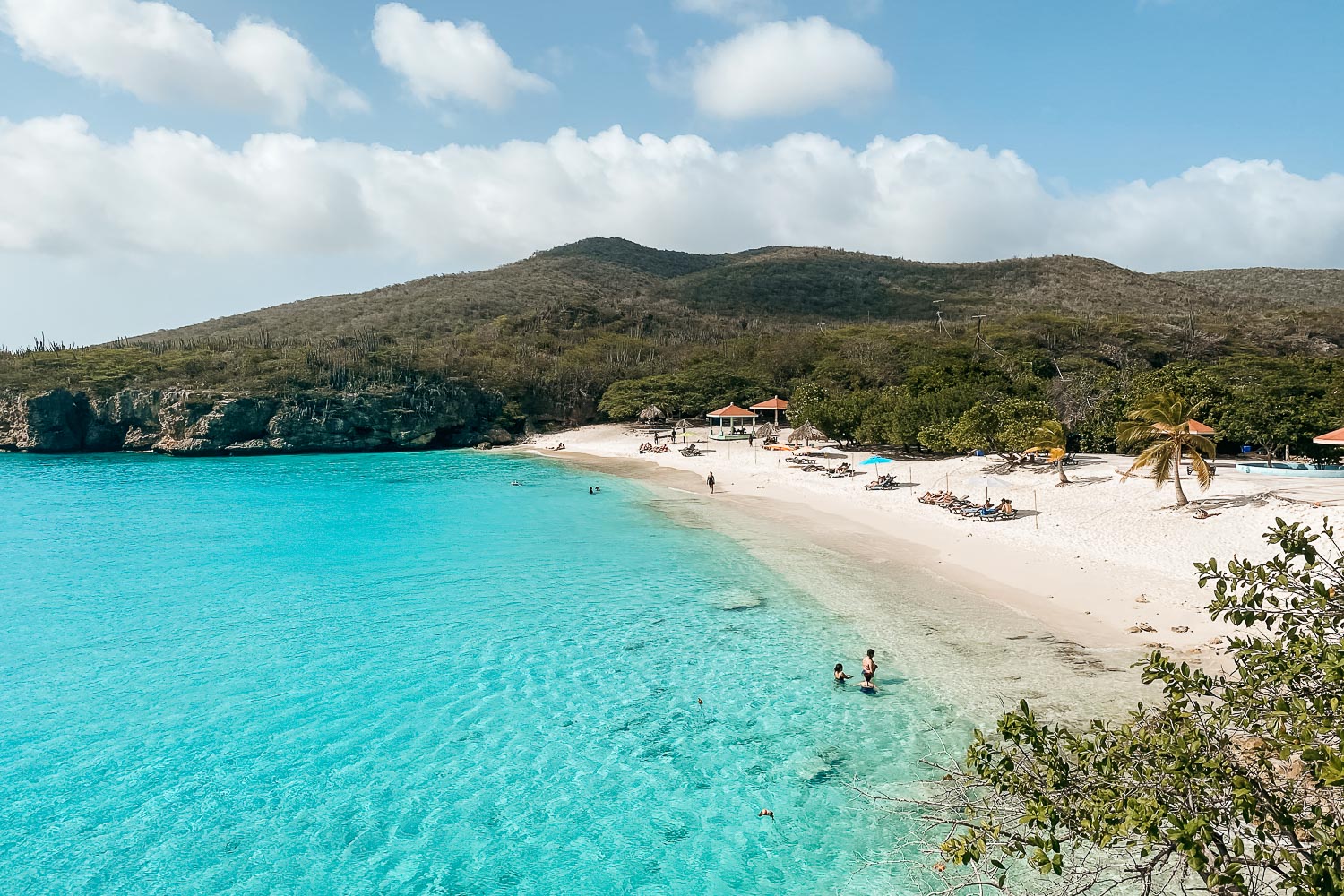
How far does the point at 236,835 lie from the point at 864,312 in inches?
5030

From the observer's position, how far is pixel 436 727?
13172mm

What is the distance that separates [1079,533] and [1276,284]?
501ft

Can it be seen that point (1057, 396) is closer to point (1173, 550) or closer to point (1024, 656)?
point (1173, 550)

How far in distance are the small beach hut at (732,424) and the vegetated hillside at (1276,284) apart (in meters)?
103

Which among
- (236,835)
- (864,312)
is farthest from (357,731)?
(864,312)

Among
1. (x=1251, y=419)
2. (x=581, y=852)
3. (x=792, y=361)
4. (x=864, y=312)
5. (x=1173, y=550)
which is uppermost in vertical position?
(x=864, y=312)

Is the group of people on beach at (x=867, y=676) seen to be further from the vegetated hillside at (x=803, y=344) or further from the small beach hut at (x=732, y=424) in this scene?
the small beach hut at (x=732, y=424)

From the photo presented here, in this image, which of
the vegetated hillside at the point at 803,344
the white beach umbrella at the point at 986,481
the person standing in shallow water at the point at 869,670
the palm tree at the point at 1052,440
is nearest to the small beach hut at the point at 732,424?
the vegetated hillside at the point at 803,344

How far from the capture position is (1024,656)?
15.3 m

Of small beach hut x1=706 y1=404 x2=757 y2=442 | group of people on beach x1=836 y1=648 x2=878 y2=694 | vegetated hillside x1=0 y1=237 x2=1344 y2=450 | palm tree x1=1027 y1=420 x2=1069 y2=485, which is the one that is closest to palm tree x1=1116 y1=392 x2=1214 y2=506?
palm tree x1=1027 y1=420 x2=1069 y2=485

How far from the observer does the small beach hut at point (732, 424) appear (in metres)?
59.1

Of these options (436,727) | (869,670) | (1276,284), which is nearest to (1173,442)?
(869,670)

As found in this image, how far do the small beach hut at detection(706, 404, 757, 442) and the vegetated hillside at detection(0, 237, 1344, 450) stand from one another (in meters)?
3.14

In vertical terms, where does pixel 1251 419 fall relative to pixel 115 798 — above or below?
above
